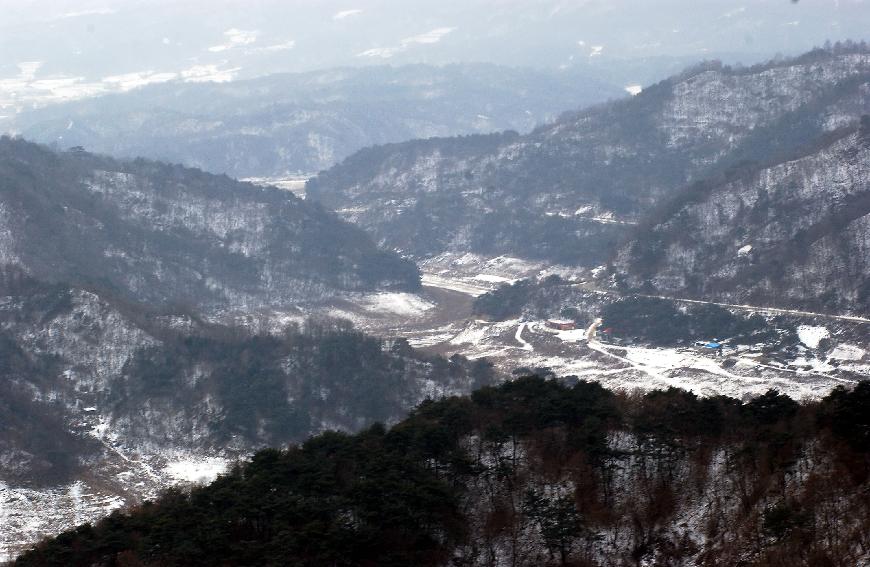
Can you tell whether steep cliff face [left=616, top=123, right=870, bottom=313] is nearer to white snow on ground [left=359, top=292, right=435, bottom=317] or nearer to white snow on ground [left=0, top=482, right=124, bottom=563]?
white snow on ground [left=359, top=292, right=435, bottom=317]

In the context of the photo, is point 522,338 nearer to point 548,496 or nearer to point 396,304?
point 396,304

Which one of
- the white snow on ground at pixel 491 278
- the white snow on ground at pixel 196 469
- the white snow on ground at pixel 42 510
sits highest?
the white snow on ground at pixel 42 510

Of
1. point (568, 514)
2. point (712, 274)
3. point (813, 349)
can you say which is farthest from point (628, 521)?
point (712, 274)

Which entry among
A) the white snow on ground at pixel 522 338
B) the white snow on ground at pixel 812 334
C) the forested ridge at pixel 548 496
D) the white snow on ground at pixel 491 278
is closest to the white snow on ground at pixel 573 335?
the white snow on ground at pixel 522 338

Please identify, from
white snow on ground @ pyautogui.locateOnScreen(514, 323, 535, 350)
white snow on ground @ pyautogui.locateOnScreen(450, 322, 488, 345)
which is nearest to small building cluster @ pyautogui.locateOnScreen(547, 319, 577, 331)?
white snow on ground @ pyautogui.locateOnScreen(514, 323, 535, 350)

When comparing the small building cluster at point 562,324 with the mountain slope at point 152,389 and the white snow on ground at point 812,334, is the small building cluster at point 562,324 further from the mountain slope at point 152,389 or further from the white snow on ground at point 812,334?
the white snow on ground at point 812,334

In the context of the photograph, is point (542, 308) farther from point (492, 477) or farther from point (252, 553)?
point (252, 553)
